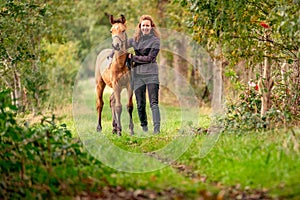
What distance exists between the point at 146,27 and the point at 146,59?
612 millimetres

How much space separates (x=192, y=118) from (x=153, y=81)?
1.86 meters

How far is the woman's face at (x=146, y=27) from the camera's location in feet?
37.3

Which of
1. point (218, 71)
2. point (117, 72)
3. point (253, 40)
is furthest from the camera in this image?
point (218, 71)

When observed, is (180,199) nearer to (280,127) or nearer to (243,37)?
(280,127)

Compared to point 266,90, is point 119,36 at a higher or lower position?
higher

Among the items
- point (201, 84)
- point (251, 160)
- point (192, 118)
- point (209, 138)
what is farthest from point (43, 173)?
point (201, 84)

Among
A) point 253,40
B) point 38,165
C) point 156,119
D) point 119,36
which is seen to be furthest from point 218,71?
point 38,165

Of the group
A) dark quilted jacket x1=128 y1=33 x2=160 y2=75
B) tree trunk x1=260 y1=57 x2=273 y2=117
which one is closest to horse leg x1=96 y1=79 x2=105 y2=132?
dark quilted jacket x1=128 y1=33 x2=160 y2=75

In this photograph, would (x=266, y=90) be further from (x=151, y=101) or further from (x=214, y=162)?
(x=214, y=162)

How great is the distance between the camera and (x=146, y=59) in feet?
37.3

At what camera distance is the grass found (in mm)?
6672

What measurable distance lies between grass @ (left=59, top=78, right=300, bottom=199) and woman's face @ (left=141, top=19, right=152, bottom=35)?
7.26 feet

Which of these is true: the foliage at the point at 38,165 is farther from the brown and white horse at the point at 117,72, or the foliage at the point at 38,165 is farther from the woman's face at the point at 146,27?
the woman's face at the point at 146,27

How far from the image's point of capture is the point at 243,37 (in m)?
10.2
